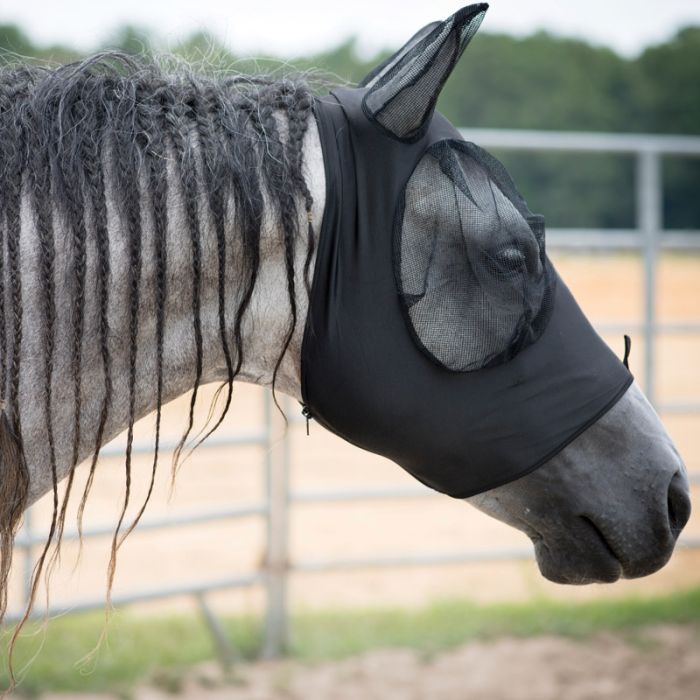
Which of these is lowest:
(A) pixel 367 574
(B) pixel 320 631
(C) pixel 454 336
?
(A) pixel 367 574

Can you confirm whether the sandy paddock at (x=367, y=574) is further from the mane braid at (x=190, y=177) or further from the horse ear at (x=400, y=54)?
the horse ear at (x=400, y=54)

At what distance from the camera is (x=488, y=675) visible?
3.73 meters

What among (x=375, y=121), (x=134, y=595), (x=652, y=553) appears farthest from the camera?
(x=134, y=595)

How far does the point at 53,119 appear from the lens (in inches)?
55.6

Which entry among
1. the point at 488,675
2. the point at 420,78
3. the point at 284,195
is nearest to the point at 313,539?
the point at 488,675

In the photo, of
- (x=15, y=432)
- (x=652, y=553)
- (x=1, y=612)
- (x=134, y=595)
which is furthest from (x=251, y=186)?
(x=134, y=595)

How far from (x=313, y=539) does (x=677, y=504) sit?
4.41 m

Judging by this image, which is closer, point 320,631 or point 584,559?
point 584,559

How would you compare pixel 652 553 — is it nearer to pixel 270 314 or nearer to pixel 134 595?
pixel 270 314

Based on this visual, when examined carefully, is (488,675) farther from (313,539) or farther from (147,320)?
(147,320)

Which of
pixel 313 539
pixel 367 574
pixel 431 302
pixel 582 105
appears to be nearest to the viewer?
pixel 431 302

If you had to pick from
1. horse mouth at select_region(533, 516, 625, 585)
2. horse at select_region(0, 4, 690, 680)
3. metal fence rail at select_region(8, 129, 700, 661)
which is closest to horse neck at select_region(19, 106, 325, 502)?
horse at select_region(0, 4, 690, 680)

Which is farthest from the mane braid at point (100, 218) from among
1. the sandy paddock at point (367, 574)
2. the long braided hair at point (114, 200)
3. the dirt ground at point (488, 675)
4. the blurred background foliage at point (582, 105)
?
the blurred background foliage at point (582, 105)

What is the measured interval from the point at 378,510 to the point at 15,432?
549cm
